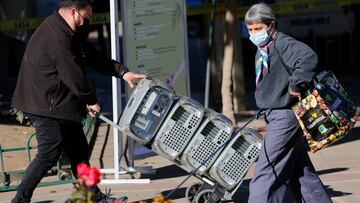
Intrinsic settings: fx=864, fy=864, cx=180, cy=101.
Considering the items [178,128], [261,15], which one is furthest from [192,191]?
[261,15]

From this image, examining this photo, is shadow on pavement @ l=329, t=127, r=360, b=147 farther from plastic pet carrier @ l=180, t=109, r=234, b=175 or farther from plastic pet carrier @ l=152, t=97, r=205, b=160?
plastic pet carrier @ l=152, t=97, r=205, b=160

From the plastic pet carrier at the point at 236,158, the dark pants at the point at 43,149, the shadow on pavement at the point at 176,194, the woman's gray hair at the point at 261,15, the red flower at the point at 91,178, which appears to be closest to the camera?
the red flower at the point at 91,178

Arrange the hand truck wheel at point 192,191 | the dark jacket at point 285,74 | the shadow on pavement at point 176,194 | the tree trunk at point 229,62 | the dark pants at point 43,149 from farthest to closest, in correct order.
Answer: the tree trunk at point 229,62 → the shadow on pavement at point 176,194 → the hand truck wheel at point 192,191 → the dark pants at point 43,149 → the dark jacket at point 285,74

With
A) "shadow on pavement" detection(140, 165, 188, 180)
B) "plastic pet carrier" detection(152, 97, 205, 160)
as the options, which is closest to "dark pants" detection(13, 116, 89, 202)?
"plastic pet carrier" detection(152, 97, 205, 160)

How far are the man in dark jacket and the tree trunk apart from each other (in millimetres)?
4125

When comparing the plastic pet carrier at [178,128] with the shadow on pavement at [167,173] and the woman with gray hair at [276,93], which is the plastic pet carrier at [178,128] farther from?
the shadow on pavement at [167,173]

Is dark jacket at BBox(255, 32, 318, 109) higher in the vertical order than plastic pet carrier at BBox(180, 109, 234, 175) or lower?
higher

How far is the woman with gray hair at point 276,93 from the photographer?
5.99 metres

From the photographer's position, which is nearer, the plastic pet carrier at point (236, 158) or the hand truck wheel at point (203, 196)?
the plastic pet carrier at point (236, 158)

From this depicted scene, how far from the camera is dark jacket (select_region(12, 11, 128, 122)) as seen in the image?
21.3 feet

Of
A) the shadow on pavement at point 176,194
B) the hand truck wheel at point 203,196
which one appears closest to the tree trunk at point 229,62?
the shadow on pavement at point 176,194

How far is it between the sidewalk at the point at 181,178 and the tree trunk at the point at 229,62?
141cm

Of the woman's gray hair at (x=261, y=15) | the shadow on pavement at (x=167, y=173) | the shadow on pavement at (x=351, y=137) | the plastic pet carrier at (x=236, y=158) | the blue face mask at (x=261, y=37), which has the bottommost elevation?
the shadow on pavement at (x=351, y=137)

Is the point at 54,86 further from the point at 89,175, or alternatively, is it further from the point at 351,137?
the point at 351,137
